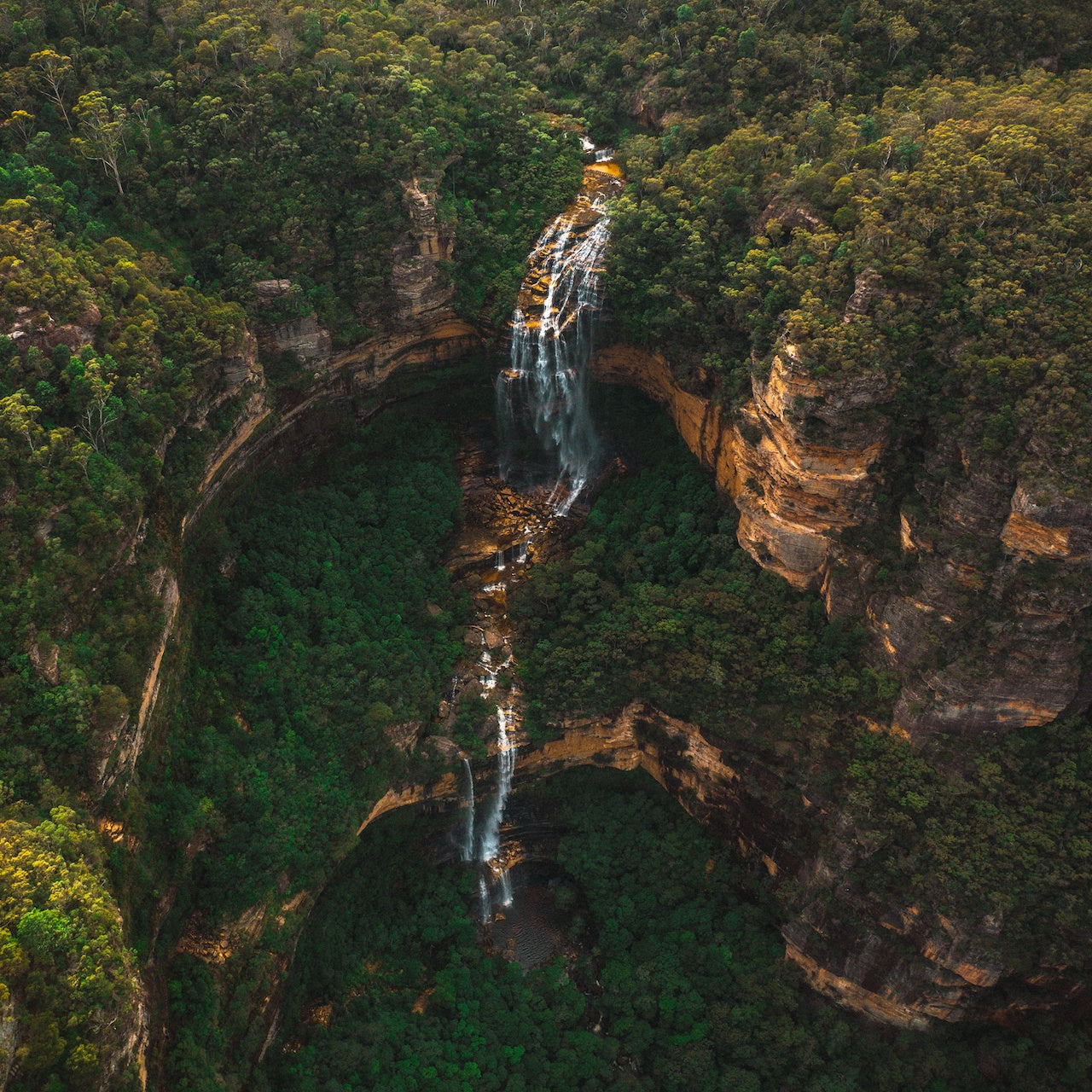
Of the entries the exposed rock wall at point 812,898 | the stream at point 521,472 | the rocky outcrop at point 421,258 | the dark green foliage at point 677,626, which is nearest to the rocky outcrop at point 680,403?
the dark green foliage at point 677,626

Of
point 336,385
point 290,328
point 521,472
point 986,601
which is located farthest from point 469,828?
point 986,601

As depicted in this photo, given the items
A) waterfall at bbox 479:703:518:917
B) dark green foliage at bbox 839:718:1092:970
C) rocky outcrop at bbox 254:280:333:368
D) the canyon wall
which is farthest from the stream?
dark green foliage at bbox 839:718:1092:970

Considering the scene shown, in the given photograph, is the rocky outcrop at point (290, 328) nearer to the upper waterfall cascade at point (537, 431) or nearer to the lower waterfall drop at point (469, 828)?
the upper waterfall cascade at point (537, 431)

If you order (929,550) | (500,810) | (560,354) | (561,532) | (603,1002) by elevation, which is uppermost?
(929,550)

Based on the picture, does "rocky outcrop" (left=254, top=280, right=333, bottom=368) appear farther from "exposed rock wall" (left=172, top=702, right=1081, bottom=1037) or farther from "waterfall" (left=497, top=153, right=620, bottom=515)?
"exposed rock wall" (left=172, top=702, right=1081, bottom=1037)

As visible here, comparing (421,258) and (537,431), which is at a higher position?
(421,258)

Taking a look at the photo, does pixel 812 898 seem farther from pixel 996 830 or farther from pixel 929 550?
pixel 929 550
